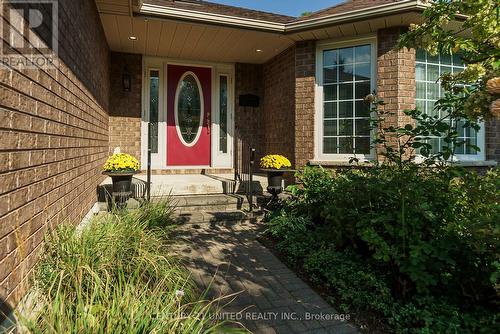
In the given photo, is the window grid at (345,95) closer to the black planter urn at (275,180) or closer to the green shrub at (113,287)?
the black planter urn at (275,180)

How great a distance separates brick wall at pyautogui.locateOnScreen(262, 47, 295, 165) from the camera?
20.2 feet

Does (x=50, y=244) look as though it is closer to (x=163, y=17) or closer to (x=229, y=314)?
(x=229, y=314)

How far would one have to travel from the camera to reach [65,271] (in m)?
1.93

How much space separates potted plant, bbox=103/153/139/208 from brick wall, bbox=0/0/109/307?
0.87 feet

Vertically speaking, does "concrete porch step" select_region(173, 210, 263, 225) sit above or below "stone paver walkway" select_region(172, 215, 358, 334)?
above

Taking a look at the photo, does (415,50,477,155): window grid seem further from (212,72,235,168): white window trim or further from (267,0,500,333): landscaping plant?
(212,72,235,168): white window trim

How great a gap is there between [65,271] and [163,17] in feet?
13.5

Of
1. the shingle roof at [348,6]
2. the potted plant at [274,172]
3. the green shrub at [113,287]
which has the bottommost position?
the green shrub at [113,287]

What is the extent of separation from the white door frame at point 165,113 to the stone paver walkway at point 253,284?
2.88 m

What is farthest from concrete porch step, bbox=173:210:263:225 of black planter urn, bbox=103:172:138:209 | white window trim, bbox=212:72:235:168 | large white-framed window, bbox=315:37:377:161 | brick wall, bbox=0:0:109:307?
white window trim, bbox=212:72:235:168

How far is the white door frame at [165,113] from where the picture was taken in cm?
661

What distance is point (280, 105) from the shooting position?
6574 millimetres

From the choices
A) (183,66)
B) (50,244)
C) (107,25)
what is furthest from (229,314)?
(183,66)

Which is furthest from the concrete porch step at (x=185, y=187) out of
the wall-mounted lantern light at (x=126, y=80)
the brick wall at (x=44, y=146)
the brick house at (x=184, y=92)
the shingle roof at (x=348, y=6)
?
the shingle roof at (x=348, y=6)
